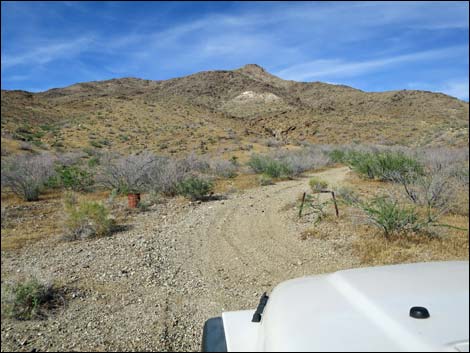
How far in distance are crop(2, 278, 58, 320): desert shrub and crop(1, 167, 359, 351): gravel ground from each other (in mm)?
67

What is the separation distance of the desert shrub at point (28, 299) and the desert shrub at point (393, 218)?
2967 mm

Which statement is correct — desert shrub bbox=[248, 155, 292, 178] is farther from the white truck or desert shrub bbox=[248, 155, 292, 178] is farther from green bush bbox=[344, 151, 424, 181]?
the white truck

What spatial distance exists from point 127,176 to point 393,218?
→ 680 cm

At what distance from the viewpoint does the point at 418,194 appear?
432 cm

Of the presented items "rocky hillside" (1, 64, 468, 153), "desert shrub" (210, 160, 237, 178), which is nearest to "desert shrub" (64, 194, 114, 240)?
"desert shrub" (210, 160, 237, 178)

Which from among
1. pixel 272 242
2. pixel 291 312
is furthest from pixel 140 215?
pixel 291 312

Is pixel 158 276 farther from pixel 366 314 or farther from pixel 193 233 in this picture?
pixel 366 314

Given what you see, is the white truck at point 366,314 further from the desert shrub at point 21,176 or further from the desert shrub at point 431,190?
the desert shrub at point 431,190

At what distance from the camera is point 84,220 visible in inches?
205

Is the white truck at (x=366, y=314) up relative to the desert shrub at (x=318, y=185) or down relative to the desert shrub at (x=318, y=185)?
up

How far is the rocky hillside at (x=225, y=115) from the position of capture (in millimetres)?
24859

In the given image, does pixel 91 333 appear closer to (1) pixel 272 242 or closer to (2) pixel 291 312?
(2) pixel 291 312

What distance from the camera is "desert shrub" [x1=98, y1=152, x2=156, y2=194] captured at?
8734mm

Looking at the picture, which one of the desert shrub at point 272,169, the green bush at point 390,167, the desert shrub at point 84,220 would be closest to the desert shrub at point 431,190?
the green bush at point 390,167
